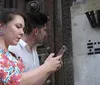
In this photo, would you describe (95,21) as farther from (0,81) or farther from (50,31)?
(0,81)

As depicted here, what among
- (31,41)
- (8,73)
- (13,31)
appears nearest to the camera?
(8,73)

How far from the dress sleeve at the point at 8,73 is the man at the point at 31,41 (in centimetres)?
71

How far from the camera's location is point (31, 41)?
277 cm

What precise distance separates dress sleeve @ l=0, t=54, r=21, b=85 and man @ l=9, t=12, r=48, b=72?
0.71m

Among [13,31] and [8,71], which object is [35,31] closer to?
[13,31]

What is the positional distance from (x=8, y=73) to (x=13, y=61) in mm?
99

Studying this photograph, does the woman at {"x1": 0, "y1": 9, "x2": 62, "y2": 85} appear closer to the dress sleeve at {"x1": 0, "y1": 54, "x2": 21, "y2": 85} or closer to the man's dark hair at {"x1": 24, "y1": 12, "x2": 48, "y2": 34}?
the dress sleeve at {"x1": 0, "y1": 54, "x2": 21, "y2": 85}

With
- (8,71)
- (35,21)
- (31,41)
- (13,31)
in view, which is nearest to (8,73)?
(8,71)

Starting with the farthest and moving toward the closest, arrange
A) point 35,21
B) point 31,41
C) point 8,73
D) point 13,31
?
point 35,21, point 31,41, point 13,31, point 8,73

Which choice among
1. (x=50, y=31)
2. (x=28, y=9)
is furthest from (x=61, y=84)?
(x=28, y=9)

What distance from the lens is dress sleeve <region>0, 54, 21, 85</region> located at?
1.76 meters

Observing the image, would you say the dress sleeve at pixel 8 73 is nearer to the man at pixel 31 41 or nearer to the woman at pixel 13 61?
the woman at pixel 13 61

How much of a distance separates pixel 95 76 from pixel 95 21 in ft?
1.98

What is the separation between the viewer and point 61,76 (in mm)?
3648
